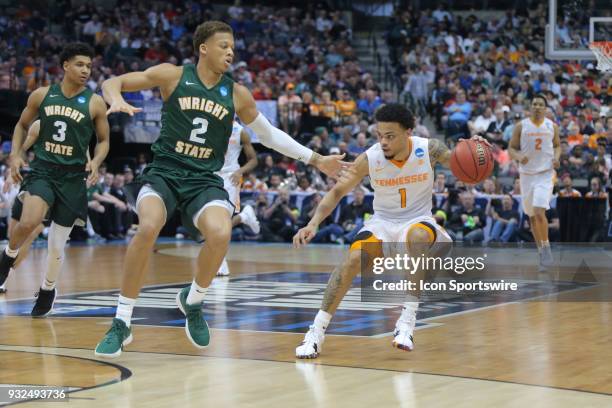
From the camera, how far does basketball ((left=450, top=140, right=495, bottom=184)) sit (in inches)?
280

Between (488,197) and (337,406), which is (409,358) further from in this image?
(488,197)

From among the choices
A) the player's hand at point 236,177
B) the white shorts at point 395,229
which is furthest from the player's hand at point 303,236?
the player's hand at point 236,177

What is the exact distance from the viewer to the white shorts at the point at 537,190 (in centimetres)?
1334

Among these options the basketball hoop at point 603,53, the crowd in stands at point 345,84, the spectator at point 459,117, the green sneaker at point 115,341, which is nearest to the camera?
the green sneaker at point 115,341

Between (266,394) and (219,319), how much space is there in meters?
3.10

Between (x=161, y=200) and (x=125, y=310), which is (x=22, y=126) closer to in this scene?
(x=161, y=200)

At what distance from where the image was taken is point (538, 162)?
1357cm

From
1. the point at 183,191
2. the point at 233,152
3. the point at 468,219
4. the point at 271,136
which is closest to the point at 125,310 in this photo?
the point at 183,191

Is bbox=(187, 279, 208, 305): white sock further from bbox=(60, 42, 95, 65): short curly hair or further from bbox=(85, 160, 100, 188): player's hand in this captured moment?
bbox=(60, 42, 95, 65): short curly hair

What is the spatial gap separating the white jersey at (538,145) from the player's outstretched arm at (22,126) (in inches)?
276

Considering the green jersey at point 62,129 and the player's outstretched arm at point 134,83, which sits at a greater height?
the player's outstretched arm at point 134,83

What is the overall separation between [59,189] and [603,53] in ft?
31.8

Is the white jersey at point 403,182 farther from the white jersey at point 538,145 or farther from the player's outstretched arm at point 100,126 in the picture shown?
the white jersey at point 538,145

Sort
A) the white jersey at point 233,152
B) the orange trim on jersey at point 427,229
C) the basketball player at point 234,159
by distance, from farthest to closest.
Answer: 1. the white jersey at point 233,152
2. the basketball player at point 234,159
3. the orange trim on jersey at point 427,229
